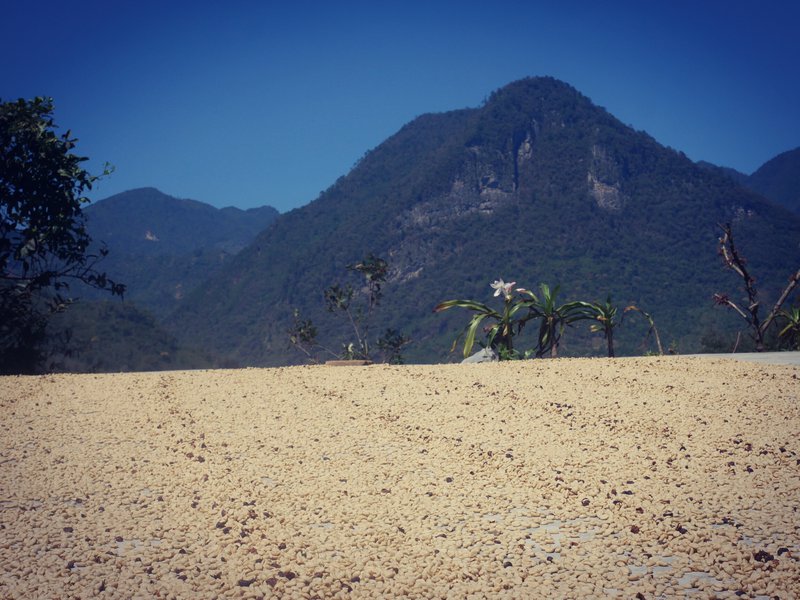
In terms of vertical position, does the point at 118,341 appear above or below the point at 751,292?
below

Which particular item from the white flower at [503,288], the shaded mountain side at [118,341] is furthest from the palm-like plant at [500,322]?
the shaded mountain side at [118,341]

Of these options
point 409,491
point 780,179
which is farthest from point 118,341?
point 780,179

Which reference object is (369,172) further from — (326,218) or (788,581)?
(788,581)

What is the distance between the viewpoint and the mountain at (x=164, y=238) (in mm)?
89188

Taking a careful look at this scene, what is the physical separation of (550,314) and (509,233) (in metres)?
64.4

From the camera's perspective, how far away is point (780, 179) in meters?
97.9

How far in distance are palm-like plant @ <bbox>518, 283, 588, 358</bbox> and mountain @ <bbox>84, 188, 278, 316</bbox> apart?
2932 inches

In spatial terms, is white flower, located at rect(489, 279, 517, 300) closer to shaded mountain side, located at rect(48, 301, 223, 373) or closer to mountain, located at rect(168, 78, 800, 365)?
shaded mountain side, located at rect(48, 301, 223, 373)

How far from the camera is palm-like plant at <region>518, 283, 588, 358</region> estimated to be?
28.7 ft

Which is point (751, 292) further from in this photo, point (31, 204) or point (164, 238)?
point (164, 238)

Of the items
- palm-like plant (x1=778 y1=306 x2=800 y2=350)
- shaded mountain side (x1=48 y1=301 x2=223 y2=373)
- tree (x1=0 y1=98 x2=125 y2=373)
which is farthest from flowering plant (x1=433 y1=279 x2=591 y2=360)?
shaded mountain side (x1=48 y1=301 x2=223 y2=373)

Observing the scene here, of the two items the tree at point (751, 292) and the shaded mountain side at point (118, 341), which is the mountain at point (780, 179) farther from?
the tree at point (751, 292)

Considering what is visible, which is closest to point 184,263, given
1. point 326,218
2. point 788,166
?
point 326,218

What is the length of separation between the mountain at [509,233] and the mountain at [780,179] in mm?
23463
